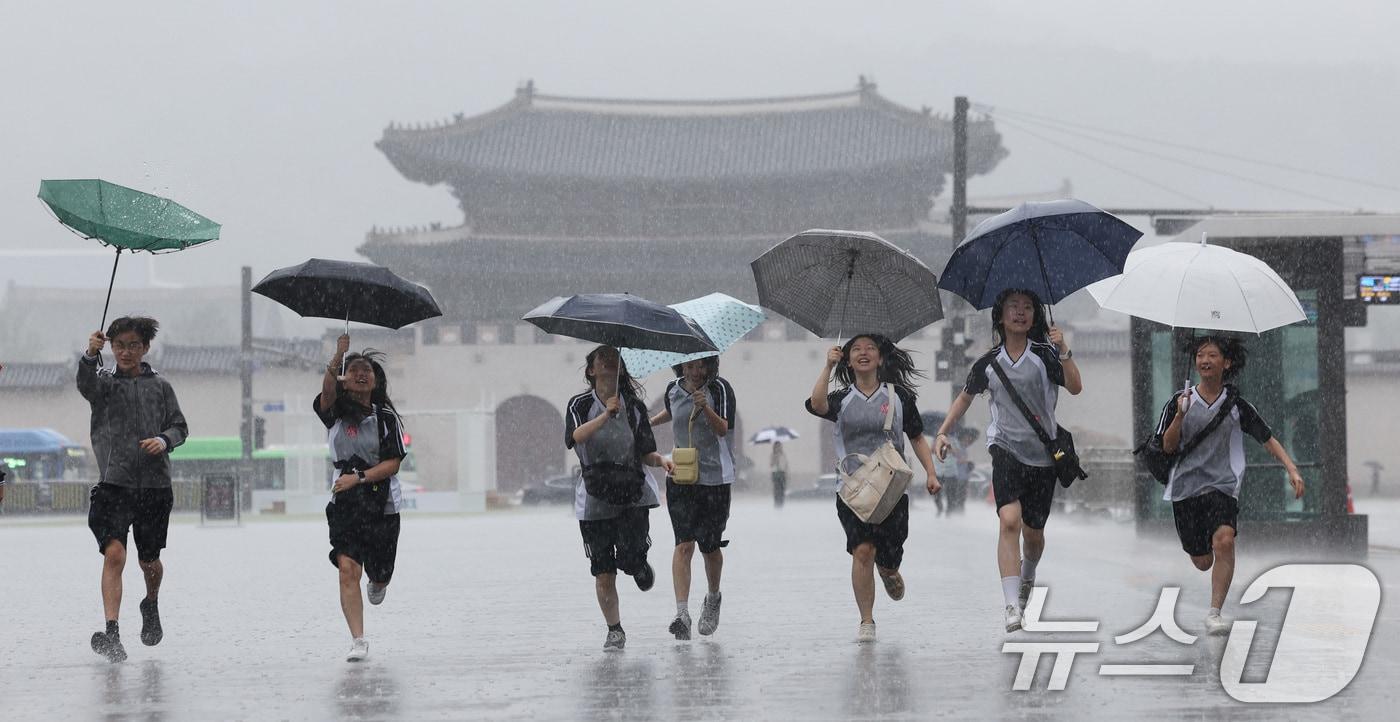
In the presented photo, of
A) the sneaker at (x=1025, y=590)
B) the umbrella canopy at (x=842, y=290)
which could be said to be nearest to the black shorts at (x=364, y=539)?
the umbrella canopy at (x=842, y=290)

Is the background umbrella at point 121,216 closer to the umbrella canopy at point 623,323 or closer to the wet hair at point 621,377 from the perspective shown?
the umbrella canopy at point 623,323

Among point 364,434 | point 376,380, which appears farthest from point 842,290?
point 364,434

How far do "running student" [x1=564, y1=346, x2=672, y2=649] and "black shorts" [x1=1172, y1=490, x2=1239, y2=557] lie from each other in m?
2.51

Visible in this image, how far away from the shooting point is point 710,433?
8.48 m

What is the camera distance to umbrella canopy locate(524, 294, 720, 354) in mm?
7770

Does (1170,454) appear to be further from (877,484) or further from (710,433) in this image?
(710,433)

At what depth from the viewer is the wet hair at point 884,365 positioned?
8.12 metres

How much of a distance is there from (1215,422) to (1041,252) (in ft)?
3.87

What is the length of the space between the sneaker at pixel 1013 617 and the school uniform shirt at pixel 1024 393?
0.69 meters

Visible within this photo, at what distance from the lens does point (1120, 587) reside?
441 inches

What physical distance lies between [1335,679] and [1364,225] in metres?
8.68

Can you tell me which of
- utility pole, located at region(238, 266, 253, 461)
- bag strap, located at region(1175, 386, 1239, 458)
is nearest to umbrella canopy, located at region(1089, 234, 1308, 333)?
Answer: bag strap, located at region(1175, 386, 1239, 458)

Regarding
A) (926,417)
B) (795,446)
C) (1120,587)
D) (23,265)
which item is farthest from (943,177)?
(23,265)

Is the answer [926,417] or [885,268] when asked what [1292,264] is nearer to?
[885,268]
